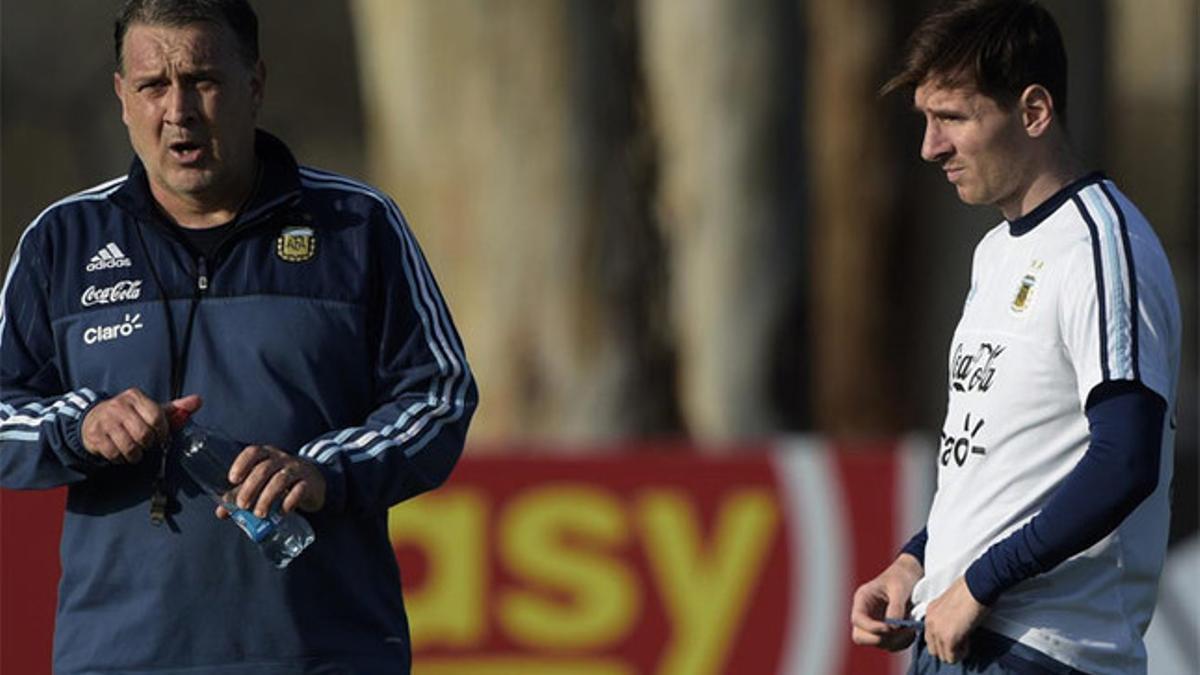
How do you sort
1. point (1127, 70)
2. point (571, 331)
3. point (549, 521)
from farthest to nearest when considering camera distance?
point (1127, 70)
point (571, 331)
point (549, 521)

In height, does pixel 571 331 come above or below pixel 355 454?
below

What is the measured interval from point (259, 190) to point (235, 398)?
417mm

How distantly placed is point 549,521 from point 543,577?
201 millimetres

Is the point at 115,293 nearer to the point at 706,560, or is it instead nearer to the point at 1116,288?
the point at 1116,288

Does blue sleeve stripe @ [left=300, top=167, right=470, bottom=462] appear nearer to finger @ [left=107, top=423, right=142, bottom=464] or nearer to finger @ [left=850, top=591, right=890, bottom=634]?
finger @ [left=107, top=423, right=142, bottom=464]

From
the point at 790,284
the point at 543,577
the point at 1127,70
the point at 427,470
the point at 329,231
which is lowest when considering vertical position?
the point at 1127,70

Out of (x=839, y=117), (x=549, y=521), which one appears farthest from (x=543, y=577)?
(x=839, y=117)

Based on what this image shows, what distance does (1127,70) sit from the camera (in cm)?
2802

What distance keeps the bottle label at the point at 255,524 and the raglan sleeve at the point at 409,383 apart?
197 mm

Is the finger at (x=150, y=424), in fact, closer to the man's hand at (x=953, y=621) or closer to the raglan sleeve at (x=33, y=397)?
the raglan sleeve at (x=33, y=397)

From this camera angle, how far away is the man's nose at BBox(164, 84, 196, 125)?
5.00 meters

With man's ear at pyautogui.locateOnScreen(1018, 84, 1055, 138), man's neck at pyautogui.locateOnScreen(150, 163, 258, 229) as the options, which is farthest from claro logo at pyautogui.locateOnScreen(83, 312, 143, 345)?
man's ear at pyautogui.locateOnScreen(1018, 84, 1055, 138)

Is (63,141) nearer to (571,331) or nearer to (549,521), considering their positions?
(571,331)

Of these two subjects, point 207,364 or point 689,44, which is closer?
point 207,364
